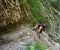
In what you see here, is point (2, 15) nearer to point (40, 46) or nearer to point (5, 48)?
point (5, 48)

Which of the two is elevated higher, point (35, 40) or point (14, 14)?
point (14, 14)

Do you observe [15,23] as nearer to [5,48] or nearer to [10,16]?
[10,16]

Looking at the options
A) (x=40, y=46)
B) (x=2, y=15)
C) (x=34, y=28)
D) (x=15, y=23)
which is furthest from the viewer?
(x=34, y=28)

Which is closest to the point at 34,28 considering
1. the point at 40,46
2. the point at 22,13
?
the point at 22,13

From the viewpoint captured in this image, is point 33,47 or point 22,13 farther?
point 22,13

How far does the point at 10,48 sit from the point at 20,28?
64 cm

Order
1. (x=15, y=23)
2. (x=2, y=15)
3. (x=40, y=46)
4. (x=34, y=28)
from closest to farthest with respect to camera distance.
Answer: (x=2, y=15) < (x=40, y=46) < (x=15, y=23) < (x=34, y=28)

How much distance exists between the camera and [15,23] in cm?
464

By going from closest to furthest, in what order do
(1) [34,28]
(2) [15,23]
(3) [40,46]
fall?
(3) [40,46] < (2) [15,23] < (1) [34,28]

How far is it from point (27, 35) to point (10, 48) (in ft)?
1.75

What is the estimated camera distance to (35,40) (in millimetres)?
4430

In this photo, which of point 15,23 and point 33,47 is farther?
point 15,23

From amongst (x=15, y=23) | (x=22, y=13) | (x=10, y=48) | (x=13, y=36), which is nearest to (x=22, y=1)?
(x=22, y=13)

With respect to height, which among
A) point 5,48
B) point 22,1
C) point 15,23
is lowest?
point 5,48
